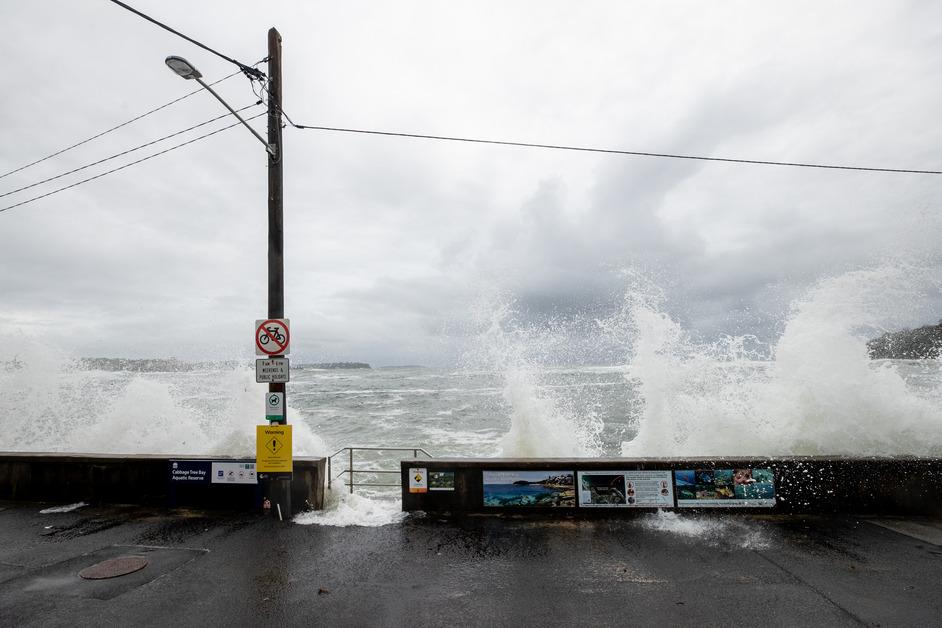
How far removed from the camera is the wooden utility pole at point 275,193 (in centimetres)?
731

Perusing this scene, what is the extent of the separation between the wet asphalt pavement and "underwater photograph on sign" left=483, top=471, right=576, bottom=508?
348 mm

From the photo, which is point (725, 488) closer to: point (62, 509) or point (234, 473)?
point (234, 473)

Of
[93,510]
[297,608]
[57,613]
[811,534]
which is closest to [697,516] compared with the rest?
[811,534]

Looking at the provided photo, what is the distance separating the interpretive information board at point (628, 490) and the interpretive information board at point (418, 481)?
2.51 meters

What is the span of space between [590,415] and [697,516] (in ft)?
73.2

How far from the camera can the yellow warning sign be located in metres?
7.11

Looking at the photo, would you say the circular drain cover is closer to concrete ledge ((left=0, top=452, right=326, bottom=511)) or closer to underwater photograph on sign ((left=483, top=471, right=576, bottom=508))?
concrete ledge ((left=0, top=452, right=326, bottom=511))

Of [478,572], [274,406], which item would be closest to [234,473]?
[274,406]

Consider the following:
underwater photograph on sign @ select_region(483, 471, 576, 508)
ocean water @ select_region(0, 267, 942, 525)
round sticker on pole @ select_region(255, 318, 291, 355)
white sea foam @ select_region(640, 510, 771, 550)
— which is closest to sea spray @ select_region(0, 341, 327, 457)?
ocean water @ select_region(0, 267, 942, 525)

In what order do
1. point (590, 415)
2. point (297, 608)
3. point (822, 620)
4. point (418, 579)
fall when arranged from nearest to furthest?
point (822, 620)
point (297, 608)
point (418, 579)
point (590, 415)

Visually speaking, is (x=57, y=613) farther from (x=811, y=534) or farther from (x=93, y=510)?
(x=811, y=534)

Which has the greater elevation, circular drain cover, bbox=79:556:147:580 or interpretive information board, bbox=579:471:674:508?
interpretive information board, bbox=579:471:674:508

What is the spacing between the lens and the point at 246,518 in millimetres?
7215

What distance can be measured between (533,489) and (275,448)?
416cm
